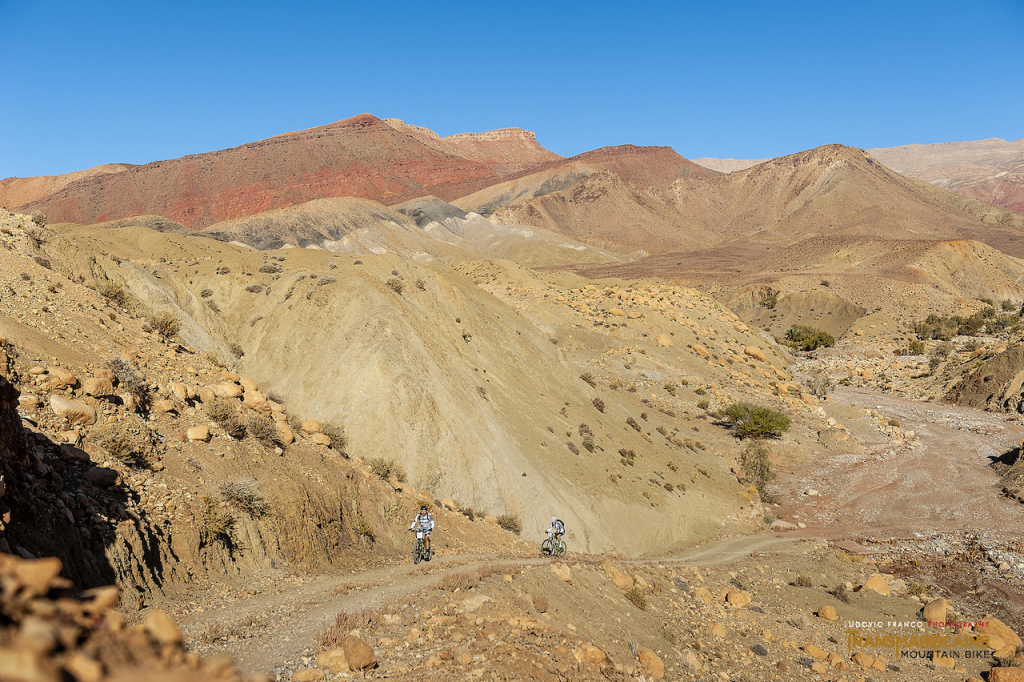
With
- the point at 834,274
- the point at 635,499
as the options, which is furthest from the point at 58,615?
the point at 834,274

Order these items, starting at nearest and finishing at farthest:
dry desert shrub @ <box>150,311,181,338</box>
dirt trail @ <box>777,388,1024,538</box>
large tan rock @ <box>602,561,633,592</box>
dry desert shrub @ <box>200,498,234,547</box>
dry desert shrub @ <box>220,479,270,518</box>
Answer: dry desert shrub @ <box>200,498,234,547</box>
dry desert shrub @ <box>220,479,270,518</box>
large tan rock @ <box>602,561,633,592</box>
dry desert shrub @ <box>150,311,181,338</box>
dirt trail @ <box>777,388,1024,538</box>

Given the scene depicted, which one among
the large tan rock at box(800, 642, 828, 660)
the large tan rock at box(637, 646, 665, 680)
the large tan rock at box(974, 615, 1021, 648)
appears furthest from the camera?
the large tan rock at box(974, 615, 1021, 648)

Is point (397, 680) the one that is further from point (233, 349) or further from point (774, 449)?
point (774, 449)

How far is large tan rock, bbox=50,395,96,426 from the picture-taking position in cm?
1073

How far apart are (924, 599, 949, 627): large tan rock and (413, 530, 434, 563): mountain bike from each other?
1324cm

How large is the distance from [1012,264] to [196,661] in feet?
425

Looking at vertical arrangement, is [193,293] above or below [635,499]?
above

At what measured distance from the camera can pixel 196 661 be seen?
3.03 meters

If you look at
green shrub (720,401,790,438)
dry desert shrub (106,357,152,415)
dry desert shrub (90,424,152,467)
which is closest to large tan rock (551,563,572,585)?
dry desert shrub (90,424,152,467)

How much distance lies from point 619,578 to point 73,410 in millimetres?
11806

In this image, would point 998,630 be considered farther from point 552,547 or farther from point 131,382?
point 131,382

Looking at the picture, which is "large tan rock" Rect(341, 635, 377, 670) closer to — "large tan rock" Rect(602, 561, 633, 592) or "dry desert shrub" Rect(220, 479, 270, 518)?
"dry desert shrub" Rect(220, 479, 270, 518)

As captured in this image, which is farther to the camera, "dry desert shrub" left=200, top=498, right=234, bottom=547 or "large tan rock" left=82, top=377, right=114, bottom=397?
"large tan rock" left=82, top=377, right=114, bottom=397

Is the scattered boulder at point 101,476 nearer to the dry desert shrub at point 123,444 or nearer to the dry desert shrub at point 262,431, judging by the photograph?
the dry desert shrub at point 123,444
